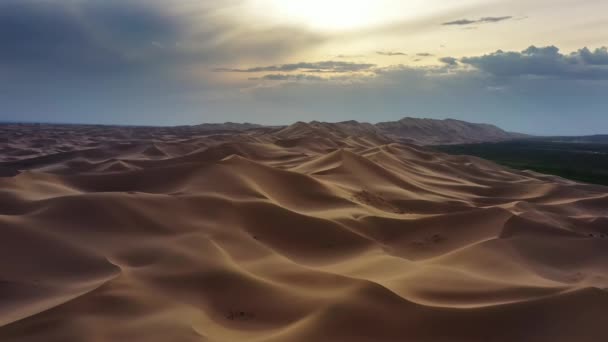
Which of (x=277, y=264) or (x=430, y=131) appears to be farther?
(x=430, y=131)

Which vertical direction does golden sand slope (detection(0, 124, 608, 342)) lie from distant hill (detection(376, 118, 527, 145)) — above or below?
below

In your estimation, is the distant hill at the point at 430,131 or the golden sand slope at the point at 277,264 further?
the distant hill at the point at 430,131

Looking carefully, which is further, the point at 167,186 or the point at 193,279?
the point at 167,186

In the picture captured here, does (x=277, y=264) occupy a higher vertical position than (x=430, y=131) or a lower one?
lower

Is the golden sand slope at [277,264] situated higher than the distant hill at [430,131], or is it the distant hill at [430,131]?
the distant hill at [430,131]

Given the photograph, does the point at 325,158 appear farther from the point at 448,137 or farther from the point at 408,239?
the point at 448,137

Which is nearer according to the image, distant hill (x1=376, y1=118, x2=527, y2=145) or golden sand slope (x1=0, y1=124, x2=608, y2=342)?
golden sand slope (x1=0, y1=124, x2=608, y2=342)

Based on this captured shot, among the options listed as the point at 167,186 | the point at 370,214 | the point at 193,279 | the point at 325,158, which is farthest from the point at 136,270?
the point at 325,158

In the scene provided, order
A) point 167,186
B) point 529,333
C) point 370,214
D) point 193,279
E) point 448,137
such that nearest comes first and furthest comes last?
point 529,333 < point 193,279 < point 370,214 < point 167,186 < point 448,137
